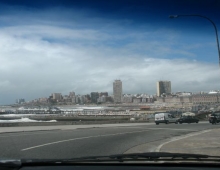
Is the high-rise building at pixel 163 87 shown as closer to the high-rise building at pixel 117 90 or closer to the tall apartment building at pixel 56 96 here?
the high-rise building at pixel 117 90

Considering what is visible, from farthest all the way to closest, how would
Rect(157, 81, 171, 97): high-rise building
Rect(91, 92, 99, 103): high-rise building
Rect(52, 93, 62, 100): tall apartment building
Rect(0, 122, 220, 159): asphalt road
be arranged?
1. Rect(157, 81, 171, 97): high-rise building
2. Rect(91, 92, 99, 103): high-rise building
3. Rect(52, 93, 62, 100): tall apartment building
4. Rect(0, 122, 220, 159): asphalt road

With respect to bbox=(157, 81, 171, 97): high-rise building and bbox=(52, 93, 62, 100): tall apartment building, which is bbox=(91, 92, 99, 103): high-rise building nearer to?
bbox=(52, 93, 62, 100): tall apartment building

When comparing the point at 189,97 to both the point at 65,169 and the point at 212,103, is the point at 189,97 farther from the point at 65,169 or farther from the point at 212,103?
the point at 65,169

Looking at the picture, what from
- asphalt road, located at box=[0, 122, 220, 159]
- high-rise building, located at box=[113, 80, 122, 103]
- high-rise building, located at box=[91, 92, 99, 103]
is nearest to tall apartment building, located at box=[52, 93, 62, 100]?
high-rise building, located at box=[91, 92, 99, 103]

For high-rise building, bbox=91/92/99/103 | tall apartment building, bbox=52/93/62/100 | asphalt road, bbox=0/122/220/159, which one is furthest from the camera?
high-rise building, bbox=91/92/99/103

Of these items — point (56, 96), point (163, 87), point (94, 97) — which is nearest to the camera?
point (56, 96)

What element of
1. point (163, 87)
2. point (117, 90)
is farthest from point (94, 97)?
point (163, 87)

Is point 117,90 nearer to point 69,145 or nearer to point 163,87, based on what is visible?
point 163,87

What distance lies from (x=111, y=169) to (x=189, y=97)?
130 m

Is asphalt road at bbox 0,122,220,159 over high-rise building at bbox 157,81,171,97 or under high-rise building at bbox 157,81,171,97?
under

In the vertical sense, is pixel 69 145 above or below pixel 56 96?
below

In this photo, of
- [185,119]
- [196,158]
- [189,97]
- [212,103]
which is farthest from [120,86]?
[196,158]

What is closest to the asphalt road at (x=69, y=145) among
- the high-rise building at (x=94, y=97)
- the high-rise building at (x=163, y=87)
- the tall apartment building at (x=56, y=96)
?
the tall apartment building at (x=56, y=96)

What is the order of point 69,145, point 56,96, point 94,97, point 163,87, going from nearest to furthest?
point 69,145, point 56,96, point 94,97, point 163,87
